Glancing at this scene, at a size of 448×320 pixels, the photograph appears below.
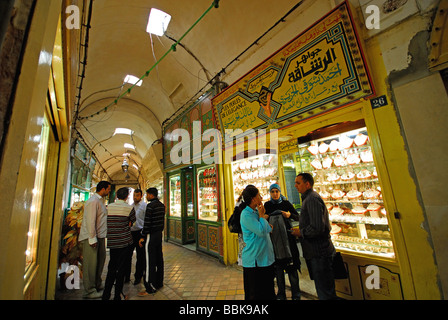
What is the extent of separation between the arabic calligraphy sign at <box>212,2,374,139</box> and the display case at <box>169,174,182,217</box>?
14.9ft

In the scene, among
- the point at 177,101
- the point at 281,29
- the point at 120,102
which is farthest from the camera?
the point at 120,102

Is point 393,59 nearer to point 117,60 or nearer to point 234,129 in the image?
point 234,129

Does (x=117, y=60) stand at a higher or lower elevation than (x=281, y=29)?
higher

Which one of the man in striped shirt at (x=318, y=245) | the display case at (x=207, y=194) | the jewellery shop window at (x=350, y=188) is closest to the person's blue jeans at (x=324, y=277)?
the man in striped shirt at (x=318, y=245)

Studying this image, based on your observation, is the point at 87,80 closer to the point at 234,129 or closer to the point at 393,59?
the point at 234,129

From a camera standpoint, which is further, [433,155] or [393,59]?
[393,59]

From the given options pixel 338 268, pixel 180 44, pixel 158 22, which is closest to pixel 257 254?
pixel 338 268

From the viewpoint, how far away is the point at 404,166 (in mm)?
2414

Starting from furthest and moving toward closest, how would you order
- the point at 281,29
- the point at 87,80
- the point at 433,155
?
the point at 87,80 < the point at 281,29 < the point at 433,155

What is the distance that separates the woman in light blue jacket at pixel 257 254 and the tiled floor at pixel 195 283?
3.89 ft

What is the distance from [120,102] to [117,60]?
297 centimetres
